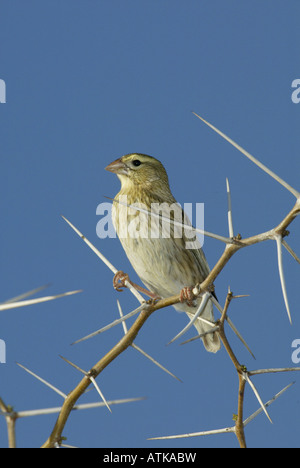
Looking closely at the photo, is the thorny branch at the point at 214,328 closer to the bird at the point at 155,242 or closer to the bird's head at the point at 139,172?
the bird at the point at 155,242

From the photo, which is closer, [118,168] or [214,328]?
[214,328]

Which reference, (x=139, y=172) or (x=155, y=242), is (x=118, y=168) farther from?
(x=155, y=242)

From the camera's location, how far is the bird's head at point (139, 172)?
8.09 meters

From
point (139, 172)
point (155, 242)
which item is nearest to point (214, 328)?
point (155, 242)

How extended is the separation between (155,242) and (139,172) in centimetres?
136

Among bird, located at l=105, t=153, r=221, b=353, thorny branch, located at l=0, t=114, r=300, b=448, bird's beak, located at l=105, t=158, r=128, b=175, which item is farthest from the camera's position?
bird's beak, located at l=105, t=158, r=128, b=175

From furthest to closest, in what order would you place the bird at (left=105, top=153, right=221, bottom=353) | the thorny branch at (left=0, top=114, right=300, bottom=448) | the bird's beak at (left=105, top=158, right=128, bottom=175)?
1. the bird's beak at (left=105, top=158, right=128, bottom=175)
2. the bird at (left=105, top=153, right=221, bottom=353)
3. the thorny branch at (left=0, top=114, right=300, bottom=448)

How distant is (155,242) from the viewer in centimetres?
723

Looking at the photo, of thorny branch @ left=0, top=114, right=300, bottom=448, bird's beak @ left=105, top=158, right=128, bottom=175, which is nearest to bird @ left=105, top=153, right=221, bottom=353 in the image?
bird's beak @ left=105, top=158, right=128, bottom=175

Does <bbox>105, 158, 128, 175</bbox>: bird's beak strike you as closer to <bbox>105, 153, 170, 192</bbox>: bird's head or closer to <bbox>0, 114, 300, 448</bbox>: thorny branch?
<bbox>105, 153, 170, 192</bbox>: bird's head

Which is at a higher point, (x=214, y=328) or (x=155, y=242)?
(x=155, y=242)

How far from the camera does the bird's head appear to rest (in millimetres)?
8086
